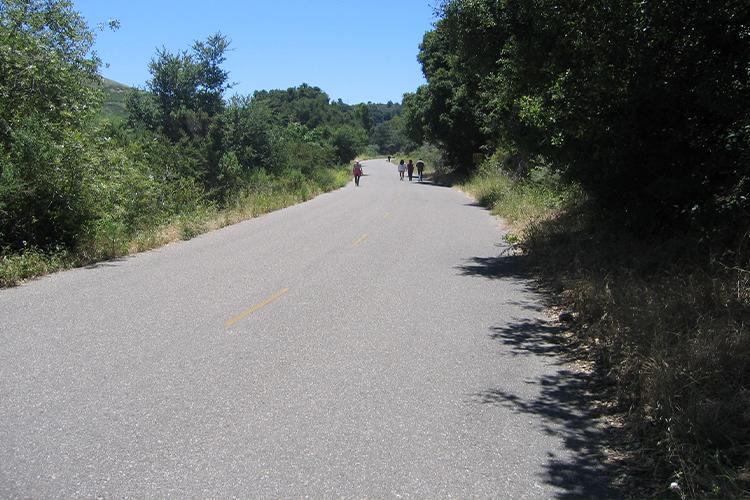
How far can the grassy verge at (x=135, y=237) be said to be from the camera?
406 inches

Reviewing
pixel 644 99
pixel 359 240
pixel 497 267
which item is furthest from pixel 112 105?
pixel 644 99

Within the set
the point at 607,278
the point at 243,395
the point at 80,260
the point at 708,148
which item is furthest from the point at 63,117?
the point at 708,148

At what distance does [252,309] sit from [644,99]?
A: 20.9 feet

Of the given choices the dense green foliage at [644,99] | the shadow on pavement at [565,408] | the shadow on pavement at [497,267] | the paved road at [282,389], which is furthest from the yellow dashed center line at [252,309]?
the dense green foliage at [644,99]

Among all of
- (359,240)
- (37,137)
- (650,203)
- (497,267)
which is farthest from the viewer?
(359,240)

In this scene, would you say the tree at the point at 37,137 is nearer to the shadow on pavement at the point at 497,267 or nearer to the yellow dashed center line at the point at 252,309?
the yellow dashed center line at the point at 252,309

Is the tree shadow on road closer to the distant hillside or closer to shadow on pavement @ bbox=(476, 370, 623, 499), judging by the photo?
shadow on pavement @ bbox=(476, 370, 623, 499)

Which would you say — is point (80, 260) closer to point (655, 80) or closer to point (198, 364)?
point (198, 364)

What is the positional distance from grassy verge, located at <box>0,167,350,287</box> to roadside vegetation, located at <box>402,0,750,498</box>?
8.77 metres

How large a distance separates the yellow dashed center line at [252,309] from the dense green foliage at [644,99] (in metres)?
5.37

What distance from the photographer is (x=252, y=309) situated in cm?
805

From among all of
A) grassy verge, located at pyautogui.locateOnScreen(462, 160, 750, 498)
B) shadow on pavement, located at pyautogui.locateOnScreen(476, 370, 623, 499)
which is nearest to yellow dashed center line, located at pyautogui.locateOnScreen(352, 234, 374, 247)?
grassy verge, located at pyautogui.locateOnScreen(462, 160, 750, 498)

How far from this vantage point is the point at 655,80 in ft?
26.8

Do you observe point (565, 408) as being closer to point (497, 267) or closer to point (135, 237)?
point (497, 267)
